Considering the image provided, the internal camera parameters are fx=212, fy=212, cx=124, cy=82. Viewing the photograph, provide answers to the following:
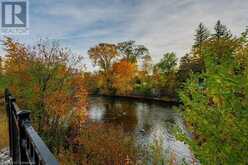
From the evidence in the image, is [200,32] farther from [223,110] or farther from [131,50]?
[223,110]

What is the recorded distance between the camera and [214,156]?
312 centimetres

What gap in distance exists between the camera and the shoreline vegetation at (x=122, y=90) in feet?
10.0

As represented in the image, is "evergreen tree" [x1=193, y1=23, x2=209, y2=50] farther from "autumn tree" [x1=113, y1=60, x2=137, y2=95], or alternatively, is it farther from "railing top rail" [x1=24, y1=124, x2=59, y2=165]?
"railing top rail" [x1=24, y1=124, x2=59, y2=165]

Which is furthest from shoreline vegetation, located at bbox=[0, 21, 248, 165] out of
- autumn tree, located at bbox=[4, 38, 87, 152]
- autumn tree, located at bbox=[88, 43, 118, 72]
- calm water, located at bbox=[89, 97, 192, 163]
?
calm water, located at bbox=[89, 97, 192, 163]

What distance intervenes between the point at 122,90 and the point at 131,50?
7845 millimetres

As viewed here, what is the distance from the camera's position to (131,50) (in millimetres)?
36469

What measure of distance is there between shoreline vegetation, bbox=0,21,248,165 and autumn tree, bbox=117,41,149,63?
11.2 feet

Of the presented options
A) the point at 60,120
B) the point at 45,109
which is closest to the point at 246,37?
the point at 45,109

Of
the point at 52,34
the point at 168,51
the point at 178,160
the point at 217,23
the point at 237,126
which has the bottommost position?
the point at 178,160

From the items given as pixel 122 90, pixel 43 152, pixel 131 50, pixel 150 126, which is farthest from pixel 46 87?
pixel 131 50

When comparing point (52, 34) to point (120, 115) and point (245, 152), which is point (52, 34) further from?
point (245, 152)

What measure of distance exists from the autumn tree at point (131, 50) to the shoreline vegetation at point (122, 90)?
341 centimetres

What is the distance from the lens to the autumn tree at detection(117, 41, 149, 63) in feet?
117

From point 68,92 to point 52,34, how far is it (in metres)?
4.46
